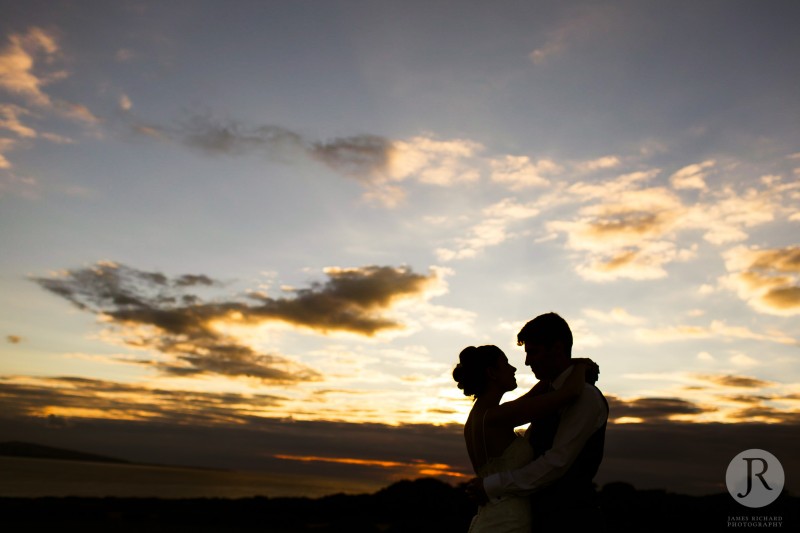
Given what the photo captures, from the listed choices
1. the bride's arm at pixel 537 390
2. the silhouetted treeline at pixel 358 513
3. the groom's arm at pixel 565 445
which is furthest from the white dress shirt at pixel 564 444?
the silhouetted treeline at pixel 358 513

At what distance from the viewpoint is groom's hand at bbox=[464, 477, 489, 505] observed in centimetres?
421

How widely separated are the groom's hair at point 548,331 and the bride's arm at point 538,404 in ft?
0.65

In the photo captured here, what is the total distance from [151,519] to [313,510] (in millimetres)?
7643

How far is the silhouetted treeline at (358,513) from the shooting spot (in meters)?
23.4

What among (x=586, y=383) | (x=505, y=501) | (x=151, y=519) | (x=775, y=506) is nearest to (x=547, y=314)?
(x=586, y=383)

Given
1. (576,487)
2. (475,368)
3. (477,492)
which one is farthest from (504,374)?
(576,487)

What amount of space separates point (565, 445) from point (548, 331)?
732 millimetres

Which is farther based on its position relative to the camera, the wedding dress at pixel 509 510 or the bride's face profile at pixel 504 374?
the bride's face profile at pixel 504 374

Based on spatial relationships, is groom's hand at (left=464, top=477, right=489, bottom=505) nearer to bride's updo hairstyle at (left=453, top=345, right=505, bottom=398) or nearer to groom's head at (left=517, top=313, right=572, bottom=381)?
bride's updo hairstyle at (left=453, top=345, right=505, bottom=398)

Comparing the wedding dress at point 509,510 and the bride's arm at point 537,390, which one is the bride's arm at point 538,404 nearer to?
the bride's arm at point 537,390

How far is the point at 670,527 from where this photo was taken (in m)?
23.0

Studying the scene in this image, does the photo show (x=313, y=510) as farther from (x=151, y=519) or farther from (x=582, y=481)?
(x=582, y=481)

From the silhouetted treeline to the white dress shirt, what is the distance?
2095 centimetres

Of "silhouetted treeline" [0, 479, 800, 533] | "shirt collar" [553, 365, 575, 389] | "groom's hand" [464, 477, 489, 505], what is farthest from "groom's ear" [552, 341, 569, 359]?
"silhouetted treeline" [0, 479, 800, 533]
